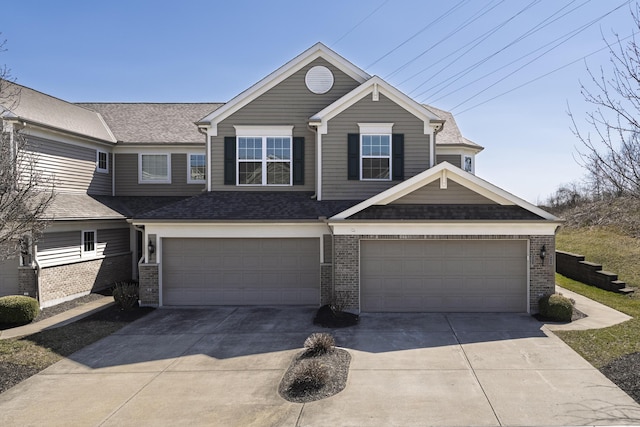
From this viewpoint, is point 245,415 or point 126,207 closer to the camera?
point 245,415

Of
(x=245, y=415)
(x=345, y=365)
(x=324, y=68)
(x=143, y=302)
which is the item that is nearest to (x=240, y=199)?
(x=143, y=302)

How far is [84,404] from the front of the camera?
23.4 ft

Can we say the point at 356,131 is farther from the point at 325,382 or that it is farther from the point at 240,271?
the point at 325,382

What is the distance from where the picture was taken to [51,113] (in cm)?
1717

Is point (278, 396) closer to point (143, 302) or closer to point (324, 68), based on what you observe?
point (143, 302)

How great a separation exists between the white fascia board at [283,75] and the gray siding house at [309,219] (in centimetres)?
4

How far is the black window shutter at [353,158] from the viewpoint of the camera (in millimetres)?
15305

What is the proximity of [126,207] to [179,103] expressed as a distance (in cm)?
712

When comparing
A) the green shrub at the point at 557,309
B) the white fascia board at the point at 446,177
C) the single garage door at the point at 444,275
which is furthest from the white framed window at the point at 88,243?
the green shrub at the point at 557,309

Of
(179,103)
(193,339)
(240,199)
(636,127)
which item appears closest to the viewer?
(636,127)

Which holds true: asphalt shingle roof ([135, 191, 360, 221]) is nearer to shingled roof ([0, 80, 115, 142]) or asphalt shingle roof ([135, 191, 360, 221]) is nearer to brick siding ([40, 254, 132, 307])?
brick siding ([40, 254, 132, 307])

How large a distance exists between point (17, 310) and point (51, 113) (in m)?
8.77

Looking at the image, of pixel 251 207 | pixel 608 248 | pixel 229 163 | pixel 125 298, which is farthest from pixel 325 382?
pixel 608 248

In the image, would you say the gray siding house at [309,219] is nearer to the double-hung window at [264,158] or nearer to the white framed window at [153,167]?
the double-hung window at [264,158]
